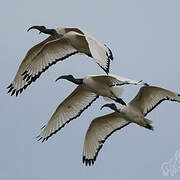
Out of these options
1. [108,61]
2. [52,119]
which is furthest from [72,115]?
[108,61]

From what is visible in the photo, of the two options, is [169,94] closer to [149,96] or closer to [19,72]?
[149,96]

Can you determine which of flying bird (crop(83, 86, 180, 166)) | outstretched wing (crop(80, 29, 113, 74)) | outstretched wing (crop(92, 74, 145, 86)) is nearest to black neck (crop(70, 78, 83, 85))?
outstretched wing (crop(92, 74, 145, 86))

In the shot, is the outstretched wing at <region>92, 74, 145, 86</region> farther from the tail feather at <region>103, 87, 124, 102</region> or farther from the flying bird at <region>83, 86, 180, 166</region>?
the flying bird at <region>83, 86, 180, 166</region>

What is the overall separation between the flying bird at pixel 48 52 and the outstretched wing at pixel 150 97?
1.24 m

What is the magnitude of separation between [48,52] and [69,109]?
1261mm

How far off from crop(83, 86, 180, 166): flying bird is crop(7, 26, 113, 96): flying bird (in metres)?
1.28

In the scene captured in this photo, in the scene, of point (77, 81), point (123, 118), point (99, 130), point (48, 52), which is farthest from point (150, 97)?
point (48, 52)

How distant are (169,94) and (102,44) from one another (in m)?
1.64

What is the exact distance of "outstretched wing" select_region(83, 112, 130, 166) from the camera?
22094 millimetres

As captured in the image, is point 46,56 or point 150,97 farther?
point 46,56

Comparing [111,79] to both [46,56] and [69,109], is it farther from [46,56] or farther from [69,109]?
[69,109]

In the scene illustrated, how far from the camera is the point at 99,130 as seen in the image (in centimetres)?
2219

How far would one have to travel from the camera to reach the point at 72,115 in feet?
73.0

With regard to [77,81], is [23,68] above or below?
above
